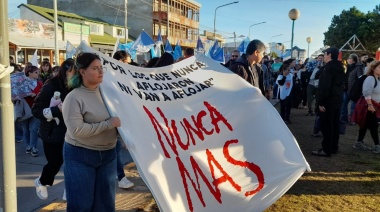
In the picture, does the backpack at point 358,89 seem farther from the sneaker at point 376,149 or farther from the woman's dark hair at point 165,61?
the woman's dark hair at point 165,61

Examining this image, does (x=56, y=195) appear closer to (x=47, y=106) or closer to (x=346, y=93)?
(x=47, y=106)

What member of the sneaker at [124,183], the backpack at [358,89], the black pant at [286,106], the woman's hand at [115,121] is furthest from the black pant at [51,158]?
the black pant at [286,106]

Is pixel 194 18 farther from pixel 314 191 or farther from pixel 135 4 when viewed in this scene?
pixel 314 191

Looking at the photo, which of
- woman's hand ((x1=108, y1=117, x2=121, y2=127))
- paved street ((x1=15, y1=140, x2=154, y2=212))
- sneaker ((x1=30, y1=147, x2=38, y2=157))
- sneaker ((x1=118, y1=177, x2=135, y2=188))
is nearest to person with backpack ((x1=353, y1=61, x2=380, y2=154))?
paved street ((x1=15, y1=140, x2=154, y2=212))

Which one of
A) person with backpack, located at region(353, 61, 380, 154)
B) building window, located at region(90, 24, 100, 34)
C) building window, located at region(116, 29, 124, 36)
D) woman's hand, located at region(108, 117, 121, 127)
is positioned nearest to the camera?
woman's hand, located at region(108, 117, 121, 127)

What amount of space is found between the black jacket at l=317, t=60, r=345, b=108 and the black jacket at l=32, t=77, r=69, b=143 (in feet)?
13.8

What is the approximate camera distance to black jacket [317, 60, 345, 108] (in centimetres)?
→ 600

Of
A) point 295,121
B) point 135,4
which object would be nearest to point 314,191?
point 295,121

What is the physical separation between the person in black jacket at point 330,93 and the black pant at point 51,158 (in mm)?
4307

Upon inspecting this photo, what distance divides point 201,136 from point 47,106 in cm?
182

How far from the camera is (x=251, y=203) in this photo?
328cm

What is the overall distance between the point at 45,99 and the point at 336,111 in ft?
15.7

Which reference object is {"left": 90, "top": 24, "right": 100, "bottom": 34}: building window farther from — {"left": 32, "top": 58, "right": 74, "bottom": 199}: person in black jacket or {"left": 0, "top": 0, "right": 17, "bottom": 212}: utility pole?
{"left": 0, "top": 0, "right": 17, "bottom": 212}: utility pole

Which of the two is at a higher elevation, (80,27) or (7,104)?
(80,27)
